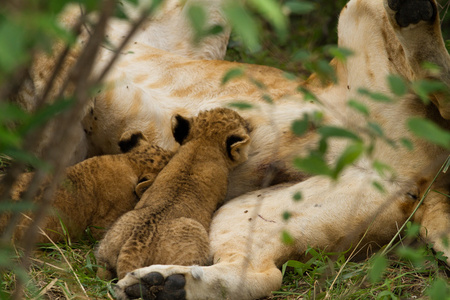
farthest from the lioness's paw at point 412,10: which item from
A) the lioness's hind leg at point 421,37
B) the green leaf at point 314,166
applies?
the green leaf at point 314,166

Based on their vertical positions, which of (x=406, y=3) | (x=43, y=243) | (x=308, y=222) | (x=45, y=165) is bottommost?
(x=43, y=243)

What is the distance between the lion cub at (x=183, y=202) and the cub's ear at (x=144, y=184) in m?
0.12

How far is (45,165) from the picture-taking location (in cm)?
120

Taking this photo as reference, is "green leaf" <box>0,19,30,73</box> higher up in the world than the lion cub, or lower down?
higher up

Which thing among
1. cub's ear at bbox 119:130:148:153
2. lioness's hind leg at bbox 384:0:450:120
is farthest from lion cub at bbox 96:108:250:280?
lioness's hind leg at bbox 384:0:450:120

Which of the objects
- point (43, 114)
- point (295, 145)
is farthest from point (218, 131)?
point (43, 114)

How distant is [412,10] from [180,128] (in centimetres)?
131

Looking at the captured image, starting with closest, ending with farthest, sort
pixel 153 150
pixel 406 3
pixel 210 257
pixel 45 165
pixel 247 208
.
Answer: pixel 45 165 → pixel 406 3 → pixel 210 257 → pixel 247 208 → pixel 153 150

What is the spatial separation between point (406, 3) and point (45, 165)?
1.79 m

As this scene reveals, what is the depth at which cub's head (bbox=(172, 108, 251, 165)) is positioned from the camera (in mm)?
3127

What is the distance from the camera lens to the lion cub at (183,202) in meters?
2.47

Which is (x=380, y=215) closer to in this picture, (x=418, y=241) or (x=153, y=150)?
(x=418, y=241)

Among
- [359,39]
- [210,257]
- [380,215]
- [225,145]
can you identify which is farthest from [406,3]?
[210,257]

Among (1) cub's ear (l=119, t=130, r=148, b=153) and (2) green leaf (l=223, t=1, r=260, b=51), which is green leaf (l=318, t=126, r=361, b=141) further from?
(1) cub's ear (l=119, t=130, r=148, b=153)
